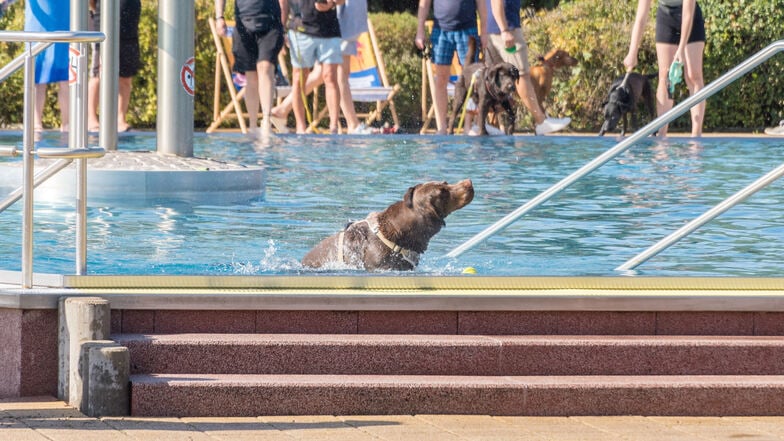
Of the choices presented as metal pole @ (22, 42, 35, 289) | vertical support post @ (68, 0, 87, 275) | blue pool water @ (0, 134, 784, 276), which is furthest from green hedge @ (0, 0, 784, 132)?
metal pole @ (22, 42, 35, 289)

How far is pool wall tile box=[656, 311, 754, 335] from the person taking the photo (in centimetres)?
482

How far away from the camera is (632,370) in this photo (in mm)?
4738

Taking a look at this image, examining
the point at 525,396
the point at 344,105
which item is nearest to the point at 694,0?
the point at 344,105

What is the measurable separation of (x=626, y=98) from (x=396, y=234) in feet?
29.1

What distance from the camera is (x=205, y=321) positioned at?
467 cm

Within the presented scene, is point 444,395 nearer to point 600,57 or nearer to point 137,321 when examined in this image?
point 137,321

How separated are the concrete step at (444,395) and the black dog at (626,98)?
10120 millimetres

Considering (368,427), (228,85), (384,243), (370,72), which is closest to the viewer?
(368,427)

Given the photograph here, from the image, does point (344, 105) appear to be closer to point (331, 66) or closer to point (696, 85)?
point (331, 66)

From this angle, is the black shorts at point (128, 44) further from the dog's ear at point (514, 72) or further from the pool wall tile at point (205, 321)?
the pool wall tile at point (205, 321)

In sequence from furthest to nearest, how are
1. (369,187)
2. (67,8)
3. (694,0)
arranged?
(694,0) → (67,8) → (369,187)

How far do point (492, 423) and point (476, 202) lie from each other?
4.56m

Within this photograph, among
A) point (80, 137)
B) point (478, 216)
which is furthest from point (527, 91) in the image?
point (80, 137)

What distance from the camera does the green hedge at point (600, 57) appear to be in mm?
17531
